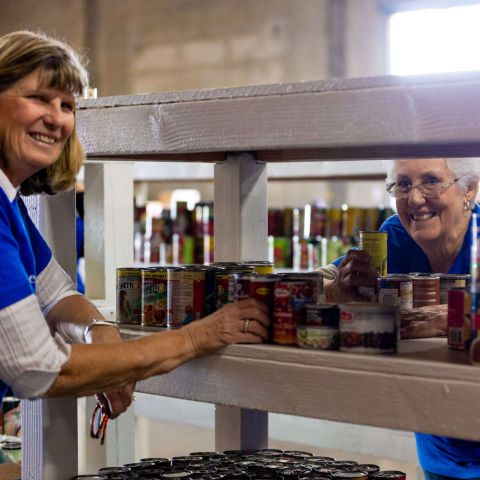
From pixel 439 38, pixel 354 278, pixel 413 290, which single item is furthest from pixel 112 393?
pixel 439 38

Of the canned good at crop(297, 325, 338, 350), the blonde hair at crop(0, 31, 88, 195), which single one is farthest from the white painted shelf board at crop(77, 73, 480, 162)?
Result: the canned good at crop(297, 325, 338, 350)

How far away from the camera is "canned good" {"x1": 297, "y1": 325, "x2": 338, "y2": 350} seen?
1.75 metres

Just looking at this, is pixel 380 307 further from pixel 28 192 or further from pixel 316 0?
pixel 316 0

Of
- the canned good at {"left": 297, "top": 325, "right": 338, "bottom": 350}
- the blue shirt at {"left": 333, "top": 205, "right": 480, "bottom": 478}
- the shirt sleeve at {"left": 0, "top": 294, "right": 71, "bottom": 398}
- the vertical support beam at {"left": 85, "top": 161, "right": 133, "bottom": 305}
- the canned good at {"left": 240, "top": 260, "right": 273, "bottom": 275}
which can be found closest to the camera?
the shirt sleeve at {"left": 0, "top": 294, "right": 71, "bottom": 398}

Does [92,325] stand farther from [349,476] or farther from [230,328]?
[349,476]

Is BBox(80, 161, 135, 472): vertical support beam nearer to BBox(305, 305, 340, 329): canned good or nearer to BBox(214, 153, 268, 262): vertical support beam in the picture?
BBox(214, 153, 268, 262): vertical support beam

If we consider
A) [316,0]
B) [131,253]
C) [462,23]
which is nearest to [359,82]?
[131,253]

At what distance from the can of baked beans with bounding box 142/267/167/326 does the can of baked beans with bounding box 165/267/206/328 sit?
0.05 metres

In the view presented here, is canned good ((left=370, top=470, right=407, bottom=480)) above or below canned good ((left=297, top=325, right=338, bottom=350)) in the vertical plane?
below

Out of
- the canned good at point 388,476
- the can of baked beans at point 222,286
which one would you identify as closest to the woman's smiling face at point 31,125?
the can of baked beans at point 222,286

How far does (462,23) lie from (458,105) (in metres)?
7.08

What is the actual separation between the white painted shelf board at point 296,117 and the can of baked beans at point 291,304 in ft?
0.89

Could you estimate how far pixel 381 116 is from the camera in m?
1.62

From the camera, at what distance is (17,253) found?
1718 millimetres
